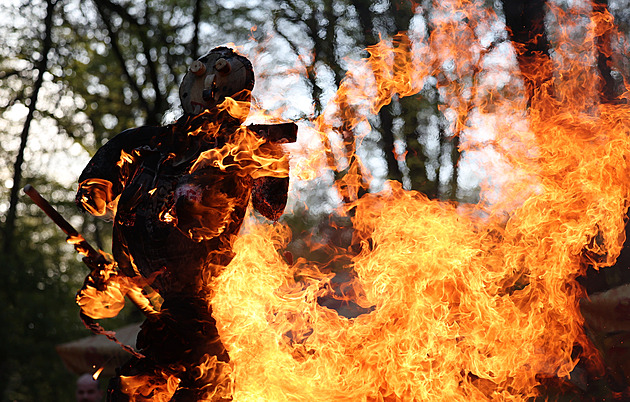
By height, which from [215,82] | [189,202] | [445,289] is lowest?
[445,289]

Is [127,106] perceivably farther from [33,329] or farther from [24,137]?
[33,329]

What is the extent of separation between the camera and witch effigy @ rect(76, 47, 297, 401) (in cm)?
330

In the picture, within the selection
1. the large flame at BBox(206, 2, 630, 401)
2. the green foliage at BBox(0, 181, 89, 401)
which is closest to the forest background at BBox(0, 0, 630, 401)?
the green foliage at BBox(0, 181, 89, 401)

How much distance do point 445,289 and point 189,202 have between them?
7.53 feet

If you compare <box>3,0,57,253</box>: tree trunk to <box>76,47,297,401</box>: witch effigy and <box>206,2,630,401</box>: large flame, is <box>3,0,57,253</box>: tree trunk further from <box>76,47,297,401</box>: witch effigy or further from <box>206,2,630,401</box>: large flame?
<box>76,47,297,401</box>: witch effigy

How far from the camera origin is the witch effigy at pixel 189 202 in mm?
3297

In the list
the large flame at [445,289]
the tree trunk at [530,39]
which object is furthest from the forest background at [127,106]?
the large flame at [445,289]

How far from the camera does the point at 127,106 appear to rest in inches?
491

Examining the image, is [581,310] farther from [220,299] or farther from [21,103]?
[21,103]

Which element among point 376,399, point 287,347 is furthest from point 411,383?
point 287,347

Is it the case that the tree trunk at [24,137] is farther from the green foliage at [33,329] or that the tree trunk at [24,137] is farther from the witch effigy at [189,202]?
the witch effigy at [189,202]

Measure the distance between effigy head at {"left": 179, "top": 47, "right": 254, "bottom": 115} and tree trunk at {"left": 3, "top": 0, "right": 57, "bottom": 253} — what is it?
10.0 metres

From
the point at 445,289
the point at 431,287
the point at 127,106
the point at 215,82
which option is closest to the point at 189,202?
the point at 215,82

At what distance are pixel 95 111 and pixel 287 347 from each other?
402 inches
